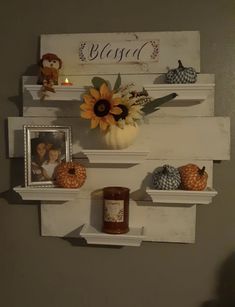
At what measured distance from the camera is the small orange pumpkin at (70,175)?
96 cm

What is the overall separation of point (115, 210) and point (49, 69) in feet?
1.45

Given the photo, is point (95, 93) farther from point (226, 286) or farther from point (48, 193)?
point (226, 286)

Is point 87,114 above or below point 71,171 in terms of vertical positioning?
above

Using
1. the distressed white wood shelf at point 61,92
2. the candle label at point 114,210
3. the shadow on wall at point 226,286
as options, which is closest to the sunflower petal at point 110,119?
the distressed white wood shelf at point 61,92

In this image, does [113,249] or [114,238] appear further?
[113,249]

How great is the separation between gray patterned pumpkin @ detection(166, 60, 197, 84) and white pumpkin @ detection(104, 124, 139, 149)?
0.16 meters

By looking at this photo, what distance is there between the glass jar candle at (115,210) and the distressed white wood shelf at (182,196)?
8 centimetres

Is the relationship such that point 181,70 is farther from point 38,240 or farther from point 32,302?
point 32,302

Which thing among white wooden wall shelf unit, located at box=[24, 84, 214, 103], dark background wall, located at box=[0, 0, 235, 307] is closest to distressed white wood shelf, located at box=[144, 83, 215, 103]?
white wooden wall shelf unit, located at box=[24, 84, 214, 103]

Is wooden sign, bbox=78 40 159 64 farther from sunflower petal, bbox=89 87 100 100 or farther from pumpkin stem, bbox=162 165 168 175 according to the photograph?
pumpkin stem, bbox=162 165 168 175

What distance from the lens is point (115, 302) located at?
3.53 feet

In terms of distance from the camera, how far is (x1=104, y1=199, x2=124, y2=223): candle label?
0.95m

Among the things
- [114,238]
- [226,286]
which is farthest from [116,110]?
[226,286]

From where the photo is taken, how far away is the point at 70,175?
957 millimetres
